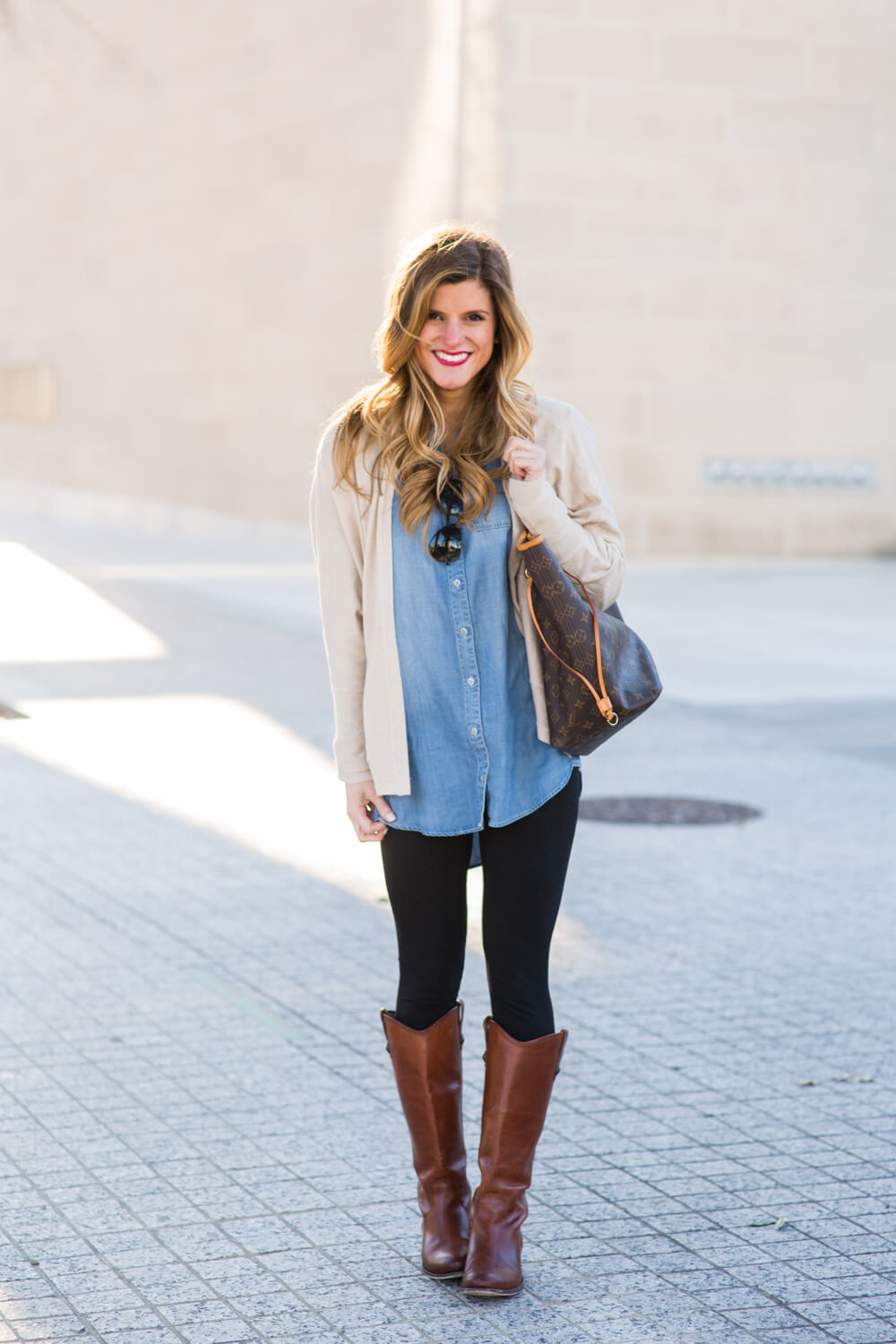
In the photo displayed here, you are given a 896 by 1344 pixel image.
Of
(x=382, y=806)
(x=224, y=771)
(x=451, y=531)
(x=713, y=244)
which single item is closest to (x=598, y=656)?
(x=451, y=531)

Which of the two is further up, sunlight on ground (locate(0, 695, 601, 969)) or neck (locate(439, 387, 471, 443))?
neck (locate(439, 387, 471, 443))

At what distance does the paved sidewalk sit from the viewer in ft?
11.9

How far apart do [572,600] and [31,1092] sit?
2164mm

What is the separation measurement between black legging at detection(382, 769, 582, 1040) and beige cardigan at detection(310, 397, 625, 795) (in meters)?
0.17

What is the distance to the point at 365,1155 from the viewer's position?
14.3 ft

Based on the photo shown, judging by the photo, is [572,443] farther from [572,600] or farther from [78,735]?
[78,735]

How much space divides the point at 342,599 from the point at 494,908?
26.4 inches

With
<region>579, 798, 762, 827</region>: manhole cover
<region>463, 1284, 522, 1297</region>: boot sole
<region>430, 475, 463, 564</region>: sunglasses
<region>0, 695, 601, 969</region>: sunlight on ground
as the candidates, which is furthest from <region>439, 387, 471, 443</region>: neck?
<region>579, 798, 762, 827</region>: manhole cover

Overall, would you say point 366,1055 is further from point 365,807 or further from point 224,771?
point 224,771

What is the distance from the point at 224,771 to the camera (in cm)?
912

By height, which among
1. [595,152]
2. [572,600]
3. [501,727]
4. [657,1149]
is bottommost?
[657,1149]

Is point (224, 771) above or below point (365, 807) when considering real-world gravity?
below

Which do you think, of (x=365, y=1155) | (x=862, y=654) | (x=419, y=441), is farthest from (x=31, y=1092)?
(x=862, y=654)

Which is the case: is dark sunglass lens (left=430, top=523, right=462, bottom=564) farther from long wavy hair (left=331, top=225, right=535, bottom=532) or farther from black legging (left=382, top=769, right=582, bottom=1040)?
black legging (left=382, top=769, right=582, bottom=1040)
